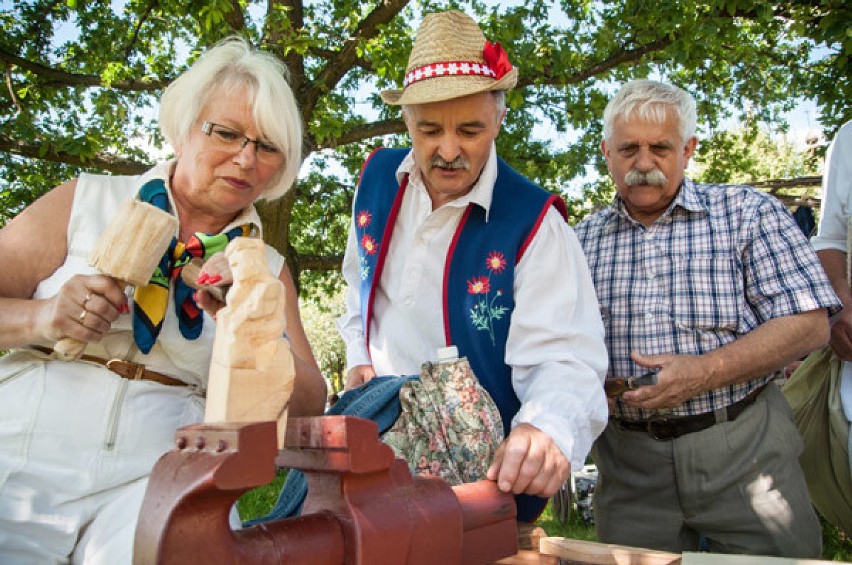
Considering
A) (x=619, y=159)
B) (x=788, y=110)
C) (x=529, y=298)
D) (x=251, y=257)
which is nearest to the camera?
(x=251, y=257)

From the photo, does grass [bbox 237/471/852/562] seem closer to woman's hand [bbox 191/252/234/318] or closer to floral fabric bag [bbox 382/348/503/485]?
floral fabric bag [bbox 382/348/503/485]

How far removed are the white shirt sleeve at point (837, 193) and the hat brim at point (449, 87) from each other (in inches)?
57.2

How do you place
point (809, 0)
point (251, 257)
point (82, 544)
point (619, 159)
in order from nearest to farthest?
point (251, 257) < point (82, 544) < point (619, 159) < point (809, 0)

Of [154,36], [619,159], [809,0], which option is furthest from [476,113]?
[154,36]

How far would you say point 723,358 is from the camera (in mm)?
2533

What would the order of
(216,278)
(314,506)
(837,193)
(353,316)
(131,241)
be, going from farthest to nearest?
(837,193), (353,316), (131,241), (216,278), (314,506)

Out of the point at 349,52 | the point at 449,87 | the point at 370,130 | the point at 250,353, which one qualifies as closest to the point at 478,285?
the point at 449,87

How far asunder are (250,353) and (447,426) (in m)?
0.71

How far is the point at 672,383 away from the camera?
2.50 m

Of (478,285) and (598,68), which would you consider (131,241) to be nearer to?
(478,285)

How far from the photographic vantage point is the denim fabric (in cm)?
171

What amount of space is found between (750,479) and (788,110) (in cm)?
965

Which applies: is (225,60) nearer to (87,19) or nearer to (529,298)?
(529,298)

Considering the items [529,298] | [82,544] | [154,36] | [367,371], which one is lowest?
[82,544]
